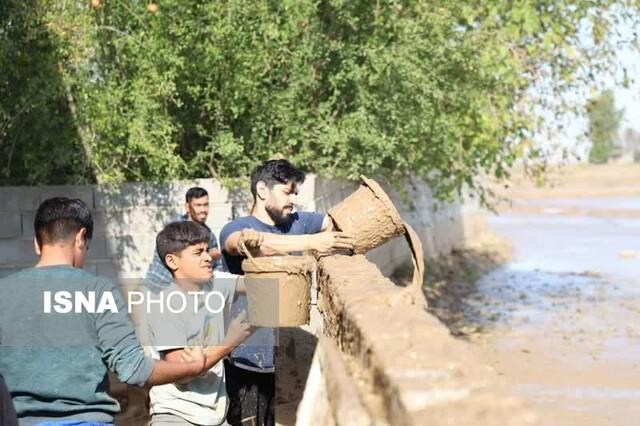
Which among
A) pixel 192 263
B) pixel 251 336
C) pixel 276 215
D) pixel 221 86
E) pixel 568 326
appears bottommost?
pixel 568 326

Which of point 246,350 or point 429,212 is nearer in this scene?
point 246,350

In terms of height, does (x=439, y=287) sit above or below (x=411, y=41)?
below

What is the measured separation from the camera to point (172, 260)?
16.1 ft

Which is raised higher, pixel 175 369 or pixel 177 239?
pixel 177 239

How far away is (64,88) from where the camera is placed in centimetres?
973

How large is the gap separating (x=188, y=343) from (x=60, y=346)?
86cm

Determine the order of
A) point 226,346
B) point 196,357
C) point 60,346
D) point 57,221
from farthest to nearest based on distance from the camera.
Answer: point 226,346
point 196,357
point 57,221
point 60,346

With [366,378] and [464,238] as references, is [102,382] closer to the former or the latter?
[366,378]

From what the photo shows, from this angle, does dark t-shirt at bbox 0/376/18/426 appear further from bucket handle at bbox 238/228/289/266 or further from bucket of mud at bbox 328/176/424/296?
bucket of mud at bbox 328/176/424/296

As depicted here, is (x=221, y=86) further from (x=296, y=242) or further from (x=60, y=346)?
(x=60, y=346)

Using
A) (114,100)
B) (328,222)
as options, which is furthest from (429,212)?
(328,222)

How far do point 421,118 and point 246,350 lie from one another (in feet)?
18.8

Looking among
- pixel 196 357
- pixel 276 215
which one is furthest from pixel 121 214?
pixel 196 357

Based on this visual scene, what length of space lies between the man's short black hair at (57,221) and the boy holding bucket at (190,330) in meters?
0.75
